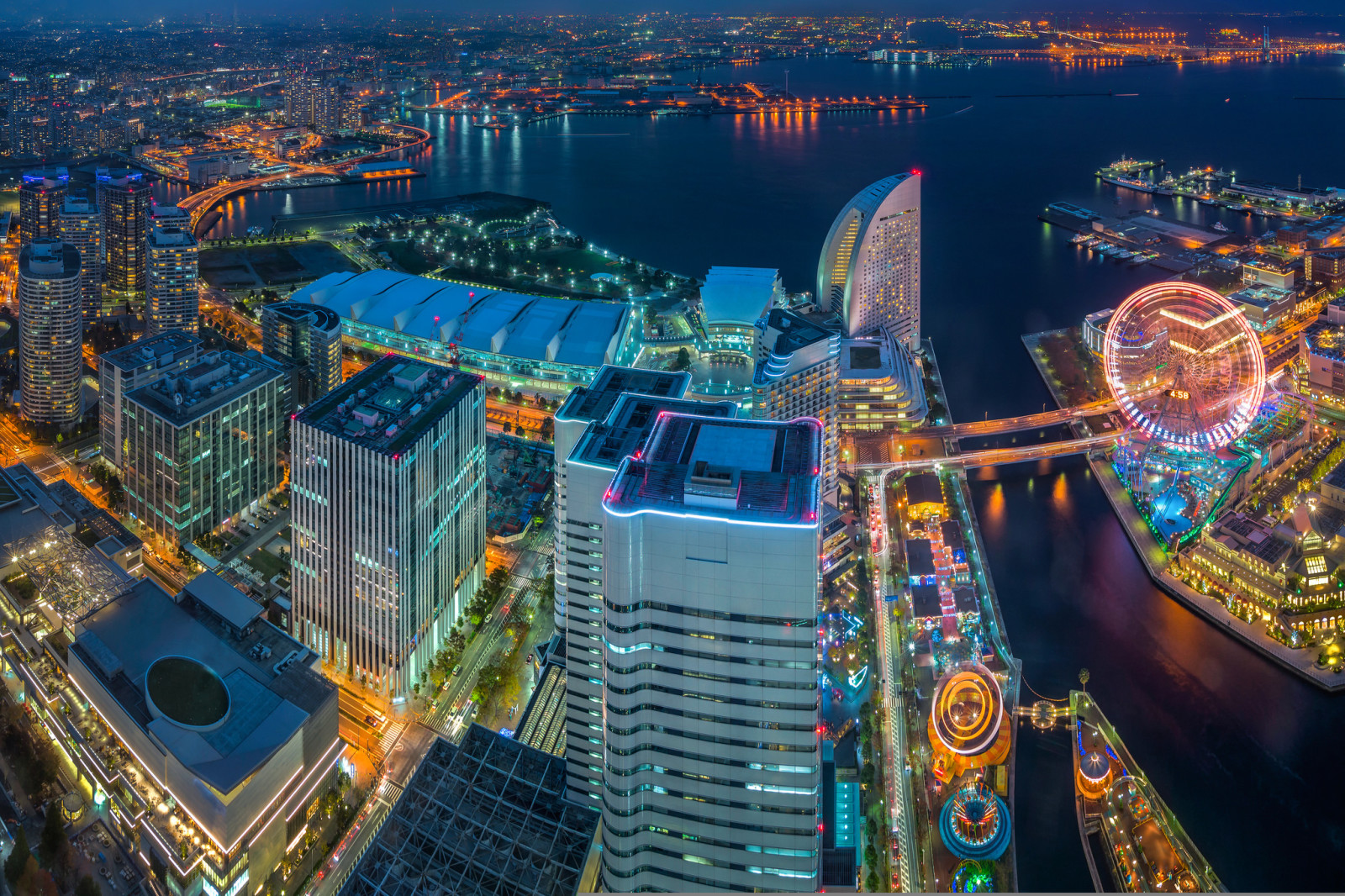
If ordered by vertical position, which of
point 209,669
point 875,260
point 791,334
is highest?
point 875,260

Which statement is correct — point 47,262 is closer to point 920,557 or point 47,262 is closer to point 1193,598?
point 920,557

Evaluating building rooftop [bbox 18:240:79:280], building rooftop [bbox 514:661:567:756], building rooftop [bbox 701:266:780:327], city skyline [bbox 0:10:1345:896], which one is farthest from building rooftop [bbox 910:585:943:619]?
building rooftop [bbox 18:240:79:280]

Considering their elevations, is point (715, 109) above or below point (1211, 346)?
above

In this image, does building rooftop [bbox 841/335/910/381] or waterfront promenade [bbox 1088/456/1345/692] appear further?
building rooftop [bbox 841/335/910/381]

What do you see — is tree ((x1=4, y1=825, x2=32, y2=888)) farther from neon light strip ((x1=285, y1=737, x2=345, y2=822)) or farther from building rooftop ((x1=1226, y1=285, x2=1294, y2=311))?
building rooftop ((x1=1226, y1=285, x2=1294, y2=311))

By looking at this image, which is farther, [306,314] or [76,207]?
[76,207]

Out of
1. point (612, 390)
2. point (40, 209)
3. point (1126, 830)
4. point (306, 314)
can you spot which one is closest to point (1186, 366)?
point (1126, 830)
